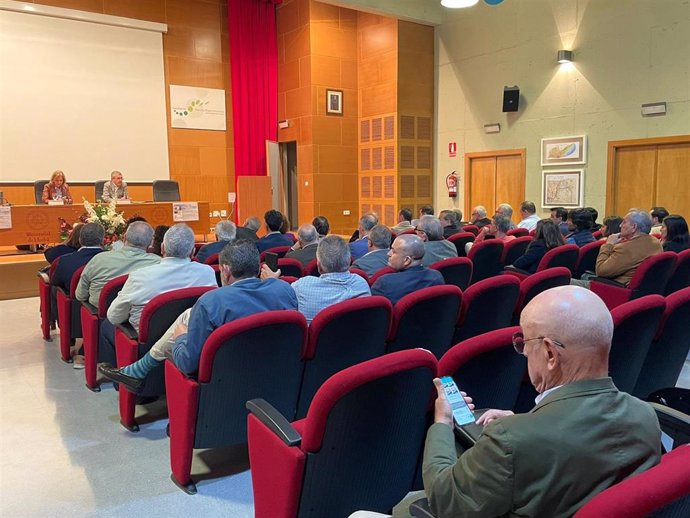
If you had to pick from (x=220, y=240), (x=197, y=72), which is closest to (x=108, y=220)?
(x=220, y=240)

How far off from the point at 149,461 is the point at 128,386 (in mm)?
411

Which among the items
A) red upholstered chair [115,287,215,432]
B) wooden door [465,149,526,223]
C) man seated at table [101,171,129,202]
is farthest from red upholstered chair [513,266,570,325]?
wooden door [465,149,526,223]

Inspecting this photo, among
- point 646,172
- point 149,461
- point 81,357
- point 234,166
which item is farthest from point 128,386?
point 234,166

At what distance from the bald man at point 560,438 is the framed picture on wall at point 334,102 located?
1154cm

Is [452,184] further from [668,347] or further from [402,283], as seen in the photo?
[668,347]

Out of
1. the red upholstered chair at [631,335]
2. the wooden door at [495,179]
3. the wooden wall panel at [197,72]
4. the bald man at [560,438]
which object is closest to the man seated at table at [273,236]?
the red upholstered chair at [631,335]

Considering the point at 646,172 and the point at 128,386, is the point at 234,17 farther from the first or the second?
the point at 128,386

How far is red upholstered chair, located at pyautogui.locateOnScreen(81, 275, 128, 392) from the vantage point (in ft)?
11.5

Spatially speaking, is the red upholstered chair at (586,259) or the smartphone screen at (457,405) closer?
the smartphone screen at (457,405)

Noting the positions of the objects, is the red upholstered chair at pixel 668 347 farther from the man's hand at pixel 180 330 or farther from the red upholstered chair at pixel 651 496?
the man's hand at pixel 180 330

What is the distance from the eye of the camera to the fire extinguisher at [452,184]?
39.8 feet

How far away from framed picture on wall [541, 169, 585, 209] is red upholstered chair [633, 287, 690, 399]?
7601mm

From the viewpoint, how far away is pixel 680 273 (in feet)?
14.2

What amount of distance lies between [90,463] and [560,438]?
245 cm
